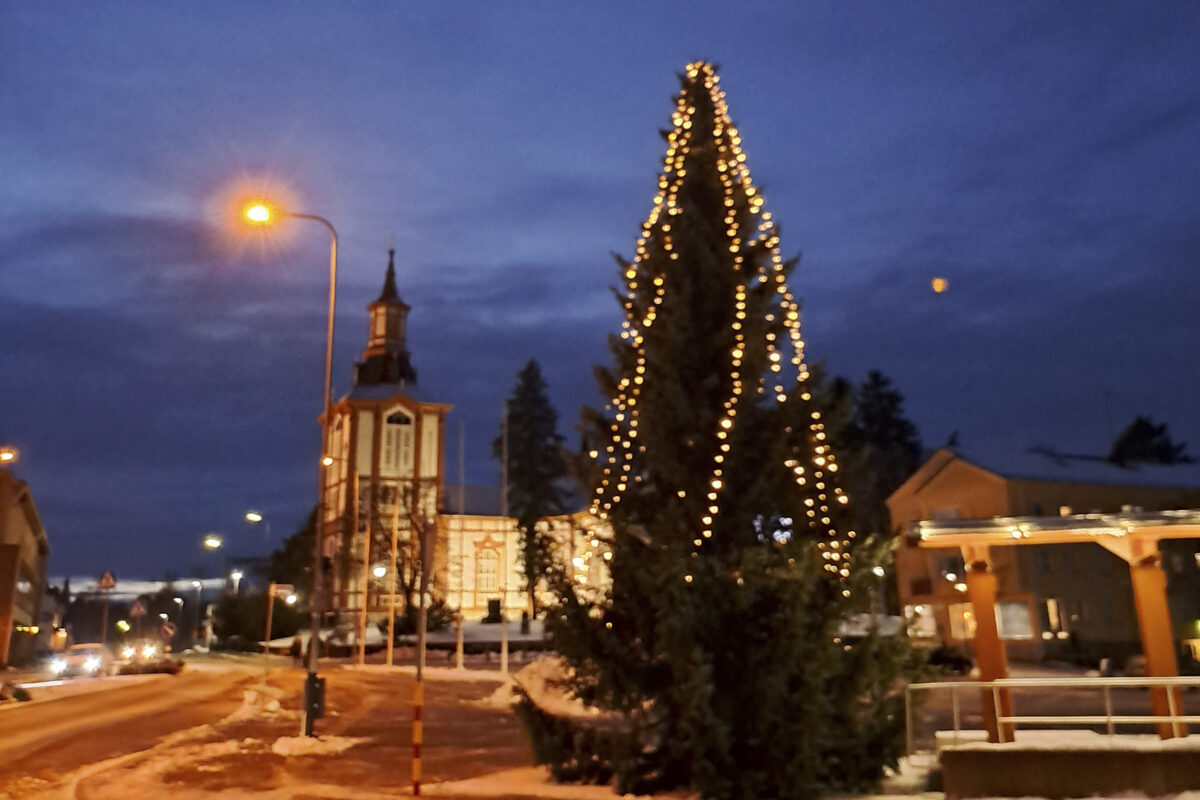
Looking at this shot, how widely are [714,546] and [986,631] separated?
4.01 meters

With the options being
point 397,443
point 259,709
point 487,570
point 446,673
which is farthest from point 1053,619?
point 397,443

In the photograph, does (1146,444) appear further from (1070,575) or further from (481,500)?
(481,500)

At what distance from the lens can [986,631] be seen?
13750 mm

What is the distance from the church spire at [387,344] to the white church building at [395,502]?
0.34 feet

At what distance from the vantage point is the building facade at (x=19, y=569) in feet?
176

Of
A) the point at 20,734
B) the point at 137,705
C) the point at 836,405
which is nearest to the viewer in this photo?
the point at 836,405

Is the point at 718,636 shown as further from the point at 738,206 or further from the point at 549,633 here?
the point at 738,206

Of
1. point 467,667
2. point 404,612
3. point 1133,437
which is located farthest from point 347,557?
point 1133,437

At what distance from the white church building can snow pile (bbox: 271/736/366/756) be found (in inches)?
1865

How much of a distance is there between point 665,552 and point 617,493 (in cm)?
118

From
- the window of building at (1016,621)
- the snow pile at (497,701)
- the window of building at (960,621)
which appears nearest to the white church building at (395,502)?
the window of building at (960,621)

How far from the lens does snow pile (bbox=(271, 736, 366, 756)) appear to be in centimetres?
1588

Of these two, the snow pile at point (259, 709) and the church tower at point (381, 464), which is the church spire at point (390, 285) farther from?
the snow pile at point (259, 709)

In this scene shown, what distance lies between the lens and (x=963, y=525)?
45.4 feet
